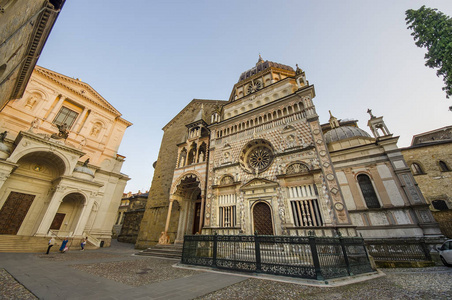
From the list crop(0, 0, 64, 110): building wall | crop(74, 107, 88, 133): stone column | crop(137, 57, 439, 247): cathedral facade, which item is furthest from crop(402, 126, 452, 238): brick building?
crop(74, 107, 88, 133): stone column

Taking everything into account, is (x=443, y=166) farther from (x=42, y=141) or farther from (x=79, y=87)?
(x=79, y=87)

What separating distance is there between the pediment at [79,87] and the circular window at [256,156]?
19935 millimetres

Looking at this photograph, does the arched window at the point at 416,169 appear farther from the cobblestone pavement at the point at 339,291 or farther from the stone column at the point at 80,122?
the stone column at the point at 80,122

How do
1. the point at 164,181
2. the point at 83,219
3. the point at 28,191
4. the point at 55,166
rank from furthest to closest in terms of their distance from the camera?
1. the point at 164,181
2. the point at 55,166
3. the point at 83,219
4. the point at 28,191

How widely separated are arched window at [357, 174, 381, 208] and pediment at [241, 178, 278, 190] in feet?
22.2

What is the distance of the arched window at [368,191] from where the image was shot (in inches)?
465

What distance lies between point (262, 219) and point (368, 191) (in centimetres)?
805

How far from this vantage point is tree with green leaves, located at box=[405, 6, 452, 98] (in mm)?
7078

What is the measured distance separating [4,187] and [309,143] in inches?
962

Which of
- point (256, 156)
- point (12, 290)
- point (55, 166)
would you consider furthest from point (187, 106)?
point (12, 290)

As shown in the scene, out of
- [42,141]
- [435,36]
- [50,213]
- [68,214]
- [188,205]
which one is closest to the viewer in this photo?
[435,36]

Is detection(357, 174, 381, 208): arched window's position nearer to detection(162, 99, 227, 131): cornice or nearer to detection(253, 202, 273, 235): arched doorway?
detection(253, 202, 273, 235): arched doorway

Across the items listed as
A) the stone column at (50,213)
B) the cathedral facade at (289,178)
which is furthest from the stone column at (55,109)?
the cathedral facade at (289,178)

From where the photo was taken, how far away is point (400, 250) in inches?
378
